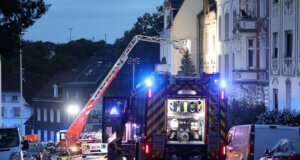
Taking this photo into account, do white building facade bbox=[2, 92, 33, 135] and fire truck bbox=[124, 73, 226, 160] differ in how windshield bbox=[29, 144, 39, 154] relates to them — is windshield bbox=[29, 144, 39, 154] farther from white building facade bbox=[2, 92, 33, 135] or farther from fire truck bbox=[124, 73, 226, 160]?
white building facade bbox=[2, 92, 33, 135]

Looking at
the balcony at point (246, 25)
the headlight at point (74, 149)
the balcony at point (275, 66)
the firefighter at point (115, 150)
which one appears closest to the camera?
the firefighter at point (115, 150)

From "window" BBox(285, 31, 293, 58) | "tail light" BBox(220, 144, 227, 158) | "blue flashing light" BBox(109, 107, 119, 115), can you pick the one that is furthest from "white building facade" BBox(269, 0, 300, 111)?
"tail light" BBox(220, 144, 227, 158)

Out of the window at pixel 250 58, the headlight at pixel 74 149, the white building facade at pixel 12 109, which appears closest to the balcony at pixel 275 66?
the window at pixel 250 58

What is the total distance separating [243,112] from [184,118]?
15.1 metres

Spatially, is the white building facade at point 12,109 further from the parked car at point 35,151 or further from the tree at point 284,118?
the tree at point 284,118

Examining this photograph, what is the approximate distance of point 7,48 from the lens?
25000mm

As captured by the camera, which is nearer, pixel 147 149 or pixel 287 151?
pixel 287 151

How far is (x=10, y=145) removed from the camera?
24.4 meters

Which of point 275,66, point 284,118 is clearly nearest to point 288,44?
point 275,66

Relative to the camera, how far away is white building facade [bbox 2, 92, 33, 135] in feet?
352

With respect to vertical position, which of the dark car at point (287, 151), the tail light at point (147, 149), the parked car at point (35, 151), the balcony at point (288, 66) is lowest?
the parked car at point (35, 151)

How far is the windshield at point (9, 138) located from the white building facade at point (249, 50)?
18807mm

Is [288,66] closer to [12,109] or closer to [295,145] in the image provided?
[295,145]

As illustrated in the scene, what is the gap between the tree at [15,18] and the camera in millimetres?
24328
